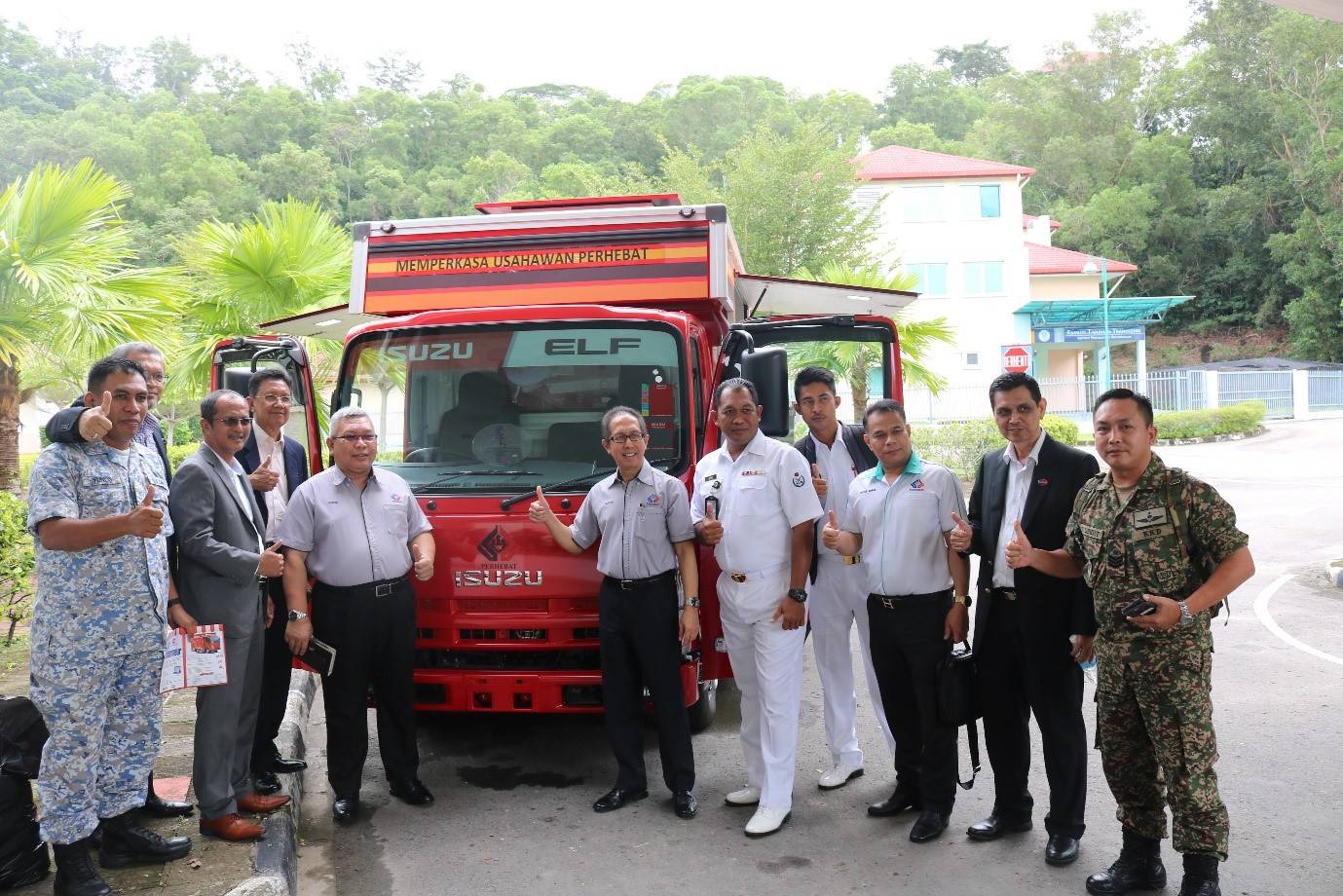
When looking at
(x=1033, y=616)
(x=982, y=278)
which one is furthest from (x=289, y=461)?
(x=982, y=278)

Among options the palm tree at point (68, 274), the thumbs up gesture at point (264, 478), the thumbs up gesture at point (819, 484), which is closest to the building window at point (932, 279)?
the palm tree at point (68, 274)

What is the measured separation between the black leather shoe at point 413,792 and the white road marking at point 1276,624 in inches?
249

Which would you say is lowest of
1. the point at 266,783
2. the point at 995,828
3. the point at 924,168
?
the point at 995,828

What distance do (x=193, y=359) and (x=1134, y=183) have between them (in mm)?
57099

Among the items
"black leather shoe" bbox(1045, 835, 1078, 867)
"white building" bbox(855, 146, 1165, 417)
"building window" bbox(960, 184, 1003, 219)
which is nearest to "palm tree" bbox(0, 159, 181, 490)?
"black leather shoe" bbox(1045, 835, 1078, 867)

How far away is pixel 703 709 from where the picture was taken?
21.2 feet

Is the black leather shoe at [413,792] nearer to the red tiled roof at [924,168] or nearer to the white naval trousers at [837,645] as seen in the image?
the white naval trousers at [837,645]

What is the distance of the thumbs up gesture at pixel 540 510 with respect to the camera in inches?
201

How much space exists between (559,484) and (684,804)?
64.8 inches

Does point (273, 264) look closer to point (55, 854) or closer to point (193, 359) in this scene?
point (193, 359)


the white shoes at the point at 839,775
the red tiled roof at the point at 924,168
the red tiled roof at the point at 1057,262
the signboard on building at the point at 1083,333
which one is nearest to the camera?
the white shoes at the point at 839,775

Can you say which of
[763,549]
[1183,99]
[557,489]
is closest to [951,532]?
[763,549]

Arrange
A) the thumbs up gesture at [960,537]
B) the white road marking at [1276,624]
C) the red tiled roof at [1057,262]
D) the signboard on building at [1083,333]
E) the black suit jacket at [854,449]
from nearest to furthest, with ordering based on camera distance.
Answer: the thumbs up gesture at [960,537]
the black suit jacket at [854,449]
the white road marking at [1276,624]
the signboard on building at [1083,333]
the red tiled roof at [1057,262]

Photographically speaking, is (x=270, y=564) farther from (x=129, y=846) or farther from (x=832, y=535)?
(x=832, y=535)
